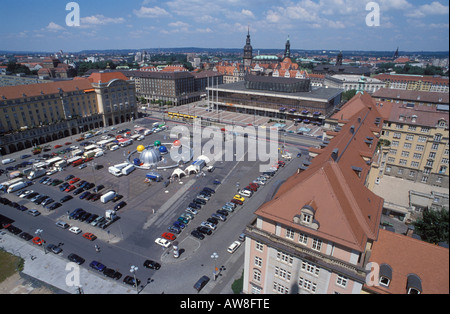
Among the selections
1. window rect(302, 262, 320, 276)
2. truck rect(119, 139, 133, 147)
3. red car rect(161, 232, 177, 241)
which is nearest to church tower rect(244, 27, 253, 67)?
truck rect(119, 139, 133, 147)

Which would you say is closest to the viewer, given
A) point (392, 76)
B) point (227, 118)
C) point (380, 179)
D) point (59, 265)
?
point (59, 265)

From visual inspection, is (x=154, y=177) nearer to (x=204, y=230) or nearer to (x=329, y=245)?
(x=204, y=230)

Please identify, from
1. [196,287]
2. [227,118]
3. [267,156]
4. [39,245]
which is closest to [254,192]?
[267,156]

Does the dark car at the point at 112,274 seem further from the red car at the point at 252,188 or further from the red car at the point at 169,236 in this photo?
the red car at the point at 252,188

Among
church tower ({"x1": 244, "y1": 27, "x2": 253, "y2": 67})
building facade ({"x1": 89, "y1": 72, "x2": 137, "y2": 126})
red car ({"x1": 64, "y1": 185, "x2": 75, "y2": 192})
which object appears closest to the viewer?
red car ({"x1": 64, "y1": 185, "x2": 75, "y2": 192})

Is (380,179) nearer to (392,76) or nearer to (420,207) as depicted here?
(420,207)

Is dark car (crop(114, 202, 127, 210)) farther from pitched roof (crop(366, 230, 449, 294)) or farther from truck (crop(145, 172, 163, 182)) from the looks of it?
pitched roof (crop(366, 230, 449, 294))

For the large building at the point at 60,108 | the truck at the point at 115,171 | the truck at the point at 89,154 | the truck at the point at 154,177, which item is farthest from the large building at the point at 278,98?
the truck at the point at 115,171
